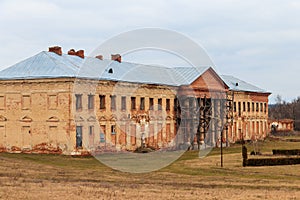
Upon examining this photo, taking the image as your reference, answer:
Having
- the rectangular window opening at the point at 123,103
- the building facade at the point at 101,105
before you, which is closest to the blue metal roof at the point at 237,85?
the building facade at the point at 101,105

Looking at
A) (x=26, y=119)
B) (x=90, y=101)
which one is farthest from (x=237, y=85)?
(x=26, y=119)

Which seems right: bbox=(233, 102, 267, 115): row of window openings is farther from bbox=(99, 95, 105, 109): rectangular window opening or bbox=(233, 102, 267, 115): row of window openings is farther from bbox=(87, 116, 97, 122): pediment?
bbox=(87, 116, 97, 122): pediment

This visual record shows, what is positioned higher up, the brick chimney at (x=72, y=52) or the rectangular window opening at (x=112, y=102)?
the brick chimney at (x=72, y=52)

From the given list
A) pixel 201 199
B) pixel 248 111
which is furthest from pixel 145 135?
pixel 201 199

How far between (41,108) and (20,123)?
2399mm

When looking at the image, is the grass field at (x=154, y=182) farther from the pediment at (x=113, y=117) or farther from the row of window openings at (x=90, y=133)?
the pediment at (x=113, y=117)

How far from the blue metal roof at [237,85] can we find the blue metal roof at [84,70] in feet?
42.6

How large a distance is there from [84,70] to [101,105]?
11.7 ft

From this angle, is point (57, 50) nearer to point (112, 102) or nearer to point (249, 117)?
point (112, 102)

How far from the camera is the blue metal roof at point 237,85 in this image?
69.6 meters

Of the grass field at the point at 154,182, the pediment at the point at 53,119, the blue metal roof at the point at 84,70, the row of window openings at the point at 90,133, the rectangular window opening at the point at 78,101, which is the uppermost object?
the blue metal roof at the point at 84,70

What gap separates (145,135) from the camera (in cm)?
5122

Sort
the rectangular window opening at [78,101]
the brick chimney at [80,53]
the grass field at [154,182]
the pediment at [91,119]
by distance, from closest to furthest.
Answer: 1. the grass field at [154,182]
2. the rectangular window opening at [78,101]
3. the pediment at [91,119]
4. the brick chimney at [80,53]

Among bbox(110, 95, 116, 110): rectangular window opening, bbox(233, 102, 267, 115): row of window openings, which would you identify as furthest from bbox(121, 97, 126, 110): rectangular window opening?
bbox(233, 102, 267, 115): row of window openings
